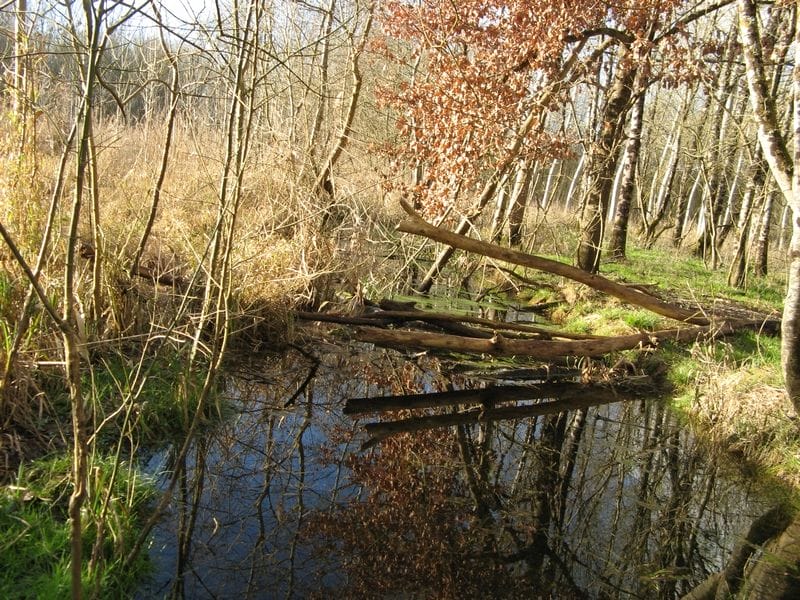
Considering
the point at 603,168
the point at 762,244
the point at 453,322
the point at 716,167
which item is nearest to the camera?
the point at 453,322

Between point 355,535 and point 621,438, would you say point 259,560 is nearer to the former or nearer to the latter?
point 355,535

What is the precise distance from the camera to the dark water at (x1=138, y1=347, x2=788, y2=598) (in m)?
3.51

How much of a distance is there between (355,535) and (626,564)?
64.8 inches

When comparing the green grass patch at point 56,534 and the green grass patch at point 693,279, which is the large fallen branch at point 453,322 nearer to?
the green grass patch at point 693,279

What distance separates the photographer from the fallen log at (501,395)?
614 centimetres

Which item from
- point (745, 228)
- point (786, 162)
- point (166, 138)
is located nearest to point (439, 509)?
point (166, 138)

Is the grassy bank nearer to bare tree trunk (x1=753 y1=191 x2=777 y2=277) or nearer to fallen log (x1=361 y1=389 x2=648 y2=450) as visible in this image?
fallen log (x1=361 y1=389 x2=648 y2=450)

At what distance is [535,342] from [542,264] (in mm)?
853

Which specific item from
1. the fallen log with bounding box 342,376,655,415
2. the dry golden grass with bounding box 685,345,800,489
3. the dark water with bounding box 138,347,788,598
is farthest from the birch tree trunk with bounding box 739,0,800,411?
the fallen log with bounding box 342,376,655,415

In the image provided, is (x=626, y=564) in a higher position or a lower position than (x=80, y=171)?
lower

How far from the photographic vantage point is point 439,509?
432cm

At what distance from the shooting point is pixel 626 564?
3.91 metres

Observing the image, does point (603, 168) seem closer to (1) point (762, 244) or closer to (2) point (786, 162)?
(2) point (786, 162)

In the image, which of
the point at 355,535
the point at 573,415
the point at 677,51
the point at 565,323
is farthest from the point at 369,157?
the point at 355,535
